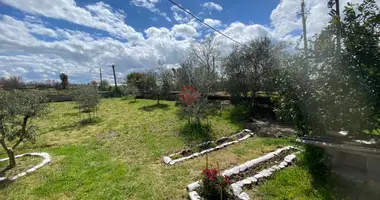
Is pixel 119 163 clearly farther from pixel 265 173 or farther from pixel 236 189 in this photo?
pixel 265 173

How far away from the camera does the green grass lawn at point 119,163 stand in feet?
13.4

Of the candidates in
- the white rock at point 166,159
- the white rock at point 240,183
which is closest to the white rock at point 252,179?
the white rock at point 240,183

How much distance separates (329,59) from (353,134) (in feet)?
4.78

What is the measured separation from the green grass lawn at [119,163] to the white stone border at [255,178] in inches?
23.1

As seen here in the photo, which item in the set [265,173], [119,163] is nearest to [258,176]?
[265,173]

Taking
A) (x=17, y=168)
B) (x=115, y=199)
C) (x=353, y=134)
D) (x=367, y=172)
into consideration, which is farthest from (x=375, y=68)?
(x=17, y=168)

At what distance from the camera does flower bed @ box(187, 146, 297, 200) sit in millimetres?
3596

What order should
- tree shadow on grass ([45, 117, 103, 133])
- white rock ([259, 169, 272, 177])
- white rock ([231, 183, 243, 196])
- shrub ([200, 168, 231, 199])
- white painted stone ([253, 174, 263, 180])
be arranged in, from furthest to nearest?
tree shadow on grass ([45, 117, 103, 133]), white rock ([259, 169, 272, 177]), white painted stone ([253, 174, 263, 180]), white rock ([231, 183, 243, 196]), shrub ([200, 168, 231, 199])

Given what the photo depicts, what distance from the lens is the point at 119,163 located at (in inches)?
218

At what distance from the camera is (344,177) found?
376 centimetres

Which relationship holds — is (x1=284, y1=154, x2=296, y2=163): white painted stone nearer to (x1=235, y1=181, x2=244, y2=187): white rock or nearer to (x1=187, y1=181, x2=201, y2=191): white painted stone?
(x1=235, y1=181, x2=244, y2=187): white rock

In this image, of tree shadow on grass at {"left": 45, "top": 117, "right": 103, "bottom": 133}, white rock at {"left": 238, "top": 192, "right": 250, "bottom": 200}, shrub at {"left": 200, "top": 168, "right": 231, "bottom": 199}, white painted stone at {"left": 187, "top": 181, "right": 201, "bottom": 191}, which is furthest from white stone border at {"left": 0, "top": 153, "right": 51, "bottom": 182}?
white rock at {"left": 238, "top": 192, "right": 250, "bottom": 200}

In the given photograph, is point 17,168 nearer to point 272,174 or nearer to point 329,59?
point 272,174

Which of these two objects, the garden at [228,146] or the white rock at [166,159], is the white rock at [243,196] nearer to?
the garden at [228,146]
